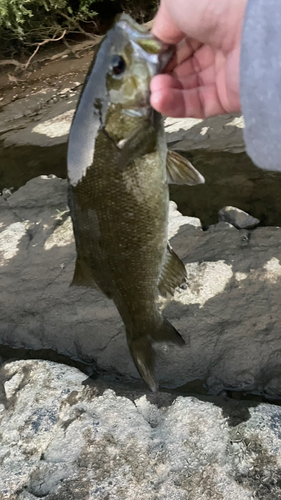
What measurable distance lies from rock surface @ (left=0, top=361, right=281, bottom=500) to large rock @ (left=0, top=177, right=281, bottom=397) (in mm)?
395

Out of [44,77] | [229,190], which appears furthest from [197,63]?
[44,77]

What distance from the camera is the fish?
5.07ft

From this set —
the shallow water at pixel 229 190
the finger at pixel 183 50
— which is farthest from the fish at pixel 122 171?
the shallow water at pixel 229 190

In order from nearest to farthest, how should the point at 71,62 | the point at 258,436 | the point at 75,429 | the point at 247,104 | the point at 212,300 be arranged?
the point at 247,104 < the point at 258,436 < the point at 75,429 < the point at 212,300 < the point at 71,62

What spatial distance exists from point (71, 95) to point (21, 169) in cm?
308

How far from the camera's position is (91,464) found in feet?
7.47

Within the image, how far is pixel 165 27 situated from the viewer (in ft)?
5.57

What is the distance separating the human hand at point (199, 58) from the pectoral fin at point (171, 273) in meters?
0.69

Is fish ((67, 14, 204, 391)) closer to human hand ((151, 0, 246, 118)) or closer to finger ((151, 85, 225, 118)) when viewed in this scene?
human hand ((151, 0, 246, 118))

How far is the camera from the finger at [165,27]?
5.51ft

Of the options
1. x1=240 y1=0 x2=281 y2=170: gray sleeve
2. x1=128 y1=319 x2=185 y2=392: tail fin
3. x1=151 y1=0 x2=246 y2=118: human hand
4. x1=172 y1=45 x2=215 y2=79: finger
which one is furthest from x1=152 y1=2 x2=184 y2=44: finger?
x1=128 y1=319 x2=185 y2=392: tail fin

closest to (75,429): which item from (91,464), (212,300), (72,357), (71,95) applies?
(91,464)

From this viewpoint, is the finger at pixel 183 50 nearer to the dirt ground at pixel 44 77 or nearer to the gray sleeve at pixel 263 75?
the gray sleeve at pixel 263 75

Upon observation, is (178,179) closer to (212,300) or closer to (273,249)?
(212,300)
